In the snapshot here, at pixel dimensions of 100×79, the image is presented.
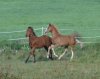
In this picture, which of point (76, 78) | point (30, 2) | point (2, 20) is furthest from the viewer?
point (30, 2)

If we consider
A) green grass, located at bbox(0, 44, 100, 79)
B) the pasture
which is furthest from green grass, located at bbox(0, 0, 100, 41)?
green grass, located at bbox(0, 44, 100, 79)

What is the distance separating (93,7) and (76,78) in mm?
35981

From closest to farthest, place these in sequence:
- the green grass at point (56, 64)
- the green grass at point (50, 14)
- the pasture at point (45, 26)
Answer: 1. the green grass at point (56, 64)
2. the pasture at point (45, 26)
3. the green grass at point (50, 14)

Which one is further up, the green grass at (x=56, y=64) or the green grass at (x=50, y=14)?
the green grass at (x=56, y=64)

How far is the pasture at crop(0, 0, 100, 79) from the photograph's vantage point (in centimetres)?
1235

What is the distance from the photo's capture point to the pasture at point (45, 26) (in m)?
12.4

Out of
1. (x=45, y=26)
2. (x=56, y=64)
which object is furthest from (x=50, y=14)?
(x=56, y=64)

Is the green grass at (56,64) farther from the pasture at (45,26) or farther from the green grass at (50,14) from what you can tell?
the green grass at (50,14)

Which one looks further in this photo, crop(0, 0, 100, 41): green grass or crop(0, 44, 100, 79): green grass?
crop(0, 0, 100, 41): green grass

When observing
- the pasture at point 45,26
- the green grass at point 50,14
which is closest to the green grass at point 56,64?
the pasture at point 45,26

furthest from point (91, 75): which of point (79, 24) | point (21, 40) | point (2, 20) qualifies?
point (2, 20)

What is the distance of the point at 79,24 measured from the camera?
3509 cm

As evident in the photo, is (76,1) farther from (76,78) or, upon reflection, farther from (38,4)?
(76,78)

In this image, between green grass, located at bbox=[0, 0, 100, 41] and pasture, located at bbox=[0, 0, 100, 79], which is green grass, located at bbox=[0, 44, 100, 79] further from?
green grass, located at bbox=[0, 0, 100, 41]
